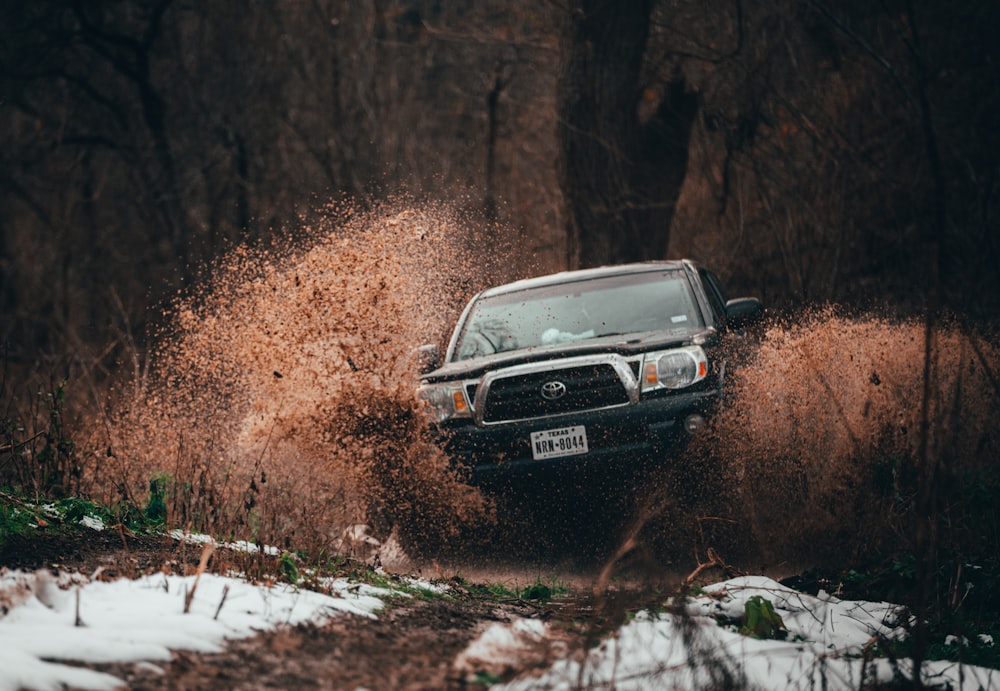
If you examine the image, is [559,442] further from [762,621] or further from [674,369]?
[762,621]

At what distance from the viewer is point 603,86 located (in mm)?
14969

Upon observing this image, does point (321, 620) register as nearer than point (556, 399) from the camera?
Yes

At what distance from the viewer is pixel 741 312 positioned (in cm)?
841

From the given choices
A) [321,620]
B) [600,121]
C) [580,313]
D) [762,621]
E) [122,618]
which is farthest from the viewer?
[600,121]

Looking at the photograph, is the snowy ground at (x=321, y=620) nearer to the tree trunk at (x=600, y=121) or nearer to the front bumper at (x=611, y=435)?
the front bumper at (x=611, y=435)

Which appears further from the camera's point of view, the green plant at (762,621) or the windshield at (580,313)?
the windshield at (580,313)

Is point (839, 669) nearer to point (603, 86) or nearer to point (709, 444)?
point (709, 444)

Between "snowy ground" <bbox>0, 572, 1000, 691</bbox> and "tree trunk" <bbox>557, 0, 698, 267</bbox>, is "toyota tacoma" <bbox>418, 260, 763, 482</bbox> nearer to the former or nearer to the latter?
"snowy ground" <bbox>0, 572, 1000, 691</bbox>

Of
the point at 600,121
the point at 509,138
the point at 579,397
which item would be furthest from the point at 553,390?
the point at 509,138

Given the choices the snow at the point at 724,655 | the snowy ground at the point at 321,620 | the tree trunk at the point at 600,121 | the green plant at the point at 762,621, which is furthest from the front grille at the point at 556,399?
the tree trunk at the point at 600,121

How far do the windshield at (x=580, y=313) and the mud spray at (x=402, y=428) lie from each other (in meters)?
0.59

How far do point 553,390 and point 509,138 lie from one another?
20213mm

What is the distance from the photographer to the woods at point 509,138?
1525 cm

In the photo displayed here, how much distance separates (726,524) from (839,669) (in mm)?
2732
